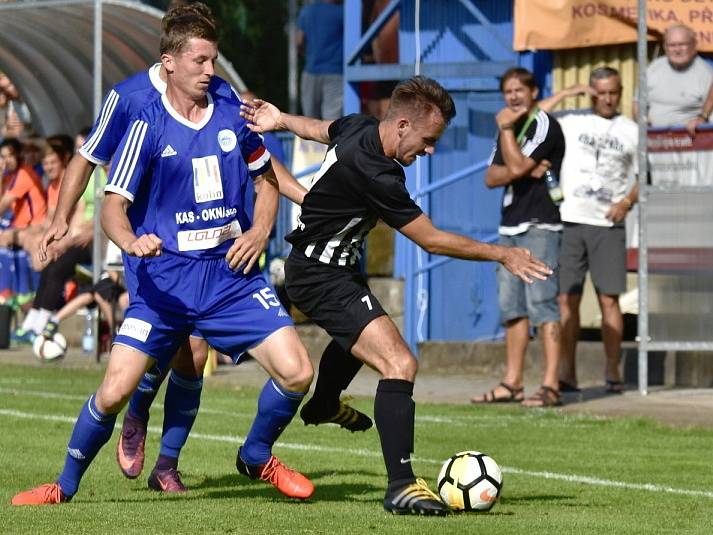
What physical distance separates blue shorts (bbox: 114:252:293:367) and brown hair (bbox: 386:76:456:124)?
1128 mm

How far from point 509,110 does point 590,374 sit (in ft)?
9.54

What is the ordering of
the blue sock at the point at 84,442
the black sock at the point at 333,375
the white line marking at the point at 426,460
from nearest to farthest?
the blue sock at the point at 84,442 < the black sock at the point at 333,375 < the white line marking at the point at 426,460

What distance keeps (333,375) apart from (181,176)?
4.43 feet

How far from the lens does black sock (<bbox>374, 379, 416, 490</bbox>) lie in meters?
8.23

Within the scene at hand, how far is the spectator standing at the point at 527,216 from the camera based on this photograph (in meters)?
13.5

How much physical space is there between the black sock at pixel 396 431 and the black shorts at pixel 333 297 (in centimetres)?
39

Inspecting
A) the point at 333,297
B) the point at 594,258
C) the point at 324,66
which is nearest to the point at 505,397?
the point at 594,258

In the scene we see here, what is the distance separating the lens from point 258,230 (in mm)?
8586

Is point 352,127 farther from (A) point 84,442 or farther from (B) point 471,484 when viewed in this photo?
(A) point 84,442

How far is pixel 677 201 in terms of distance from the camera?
14.4m

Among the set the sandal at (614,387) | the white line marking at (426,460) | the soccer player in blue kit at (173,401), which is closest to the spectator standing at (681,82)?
the sandal at (614,387)

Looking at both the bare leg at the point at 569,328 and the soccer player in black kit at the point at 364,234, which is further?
the bare leg at the point at 569,328

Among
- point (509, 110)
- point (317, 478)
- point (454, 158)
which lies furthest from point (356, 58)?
point (317, 478)

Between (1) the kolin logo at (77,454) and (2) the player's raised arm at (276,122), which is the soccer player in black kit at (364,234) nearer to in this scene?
(2) the player's raised arm at (276,122)
